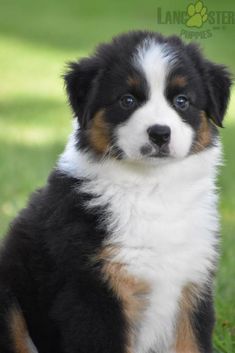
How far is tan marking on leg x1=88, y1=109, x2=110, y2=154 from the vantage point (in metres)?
5.22

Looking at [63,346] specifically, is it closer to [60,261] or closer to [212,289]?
[60,261]

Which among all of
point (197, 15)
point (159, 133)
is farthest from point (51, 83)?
point (159, 133)

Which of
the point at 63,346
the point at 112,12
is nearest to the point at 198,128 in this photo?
the point at 63,346

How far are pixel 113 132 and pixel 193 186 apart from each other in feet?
2.16

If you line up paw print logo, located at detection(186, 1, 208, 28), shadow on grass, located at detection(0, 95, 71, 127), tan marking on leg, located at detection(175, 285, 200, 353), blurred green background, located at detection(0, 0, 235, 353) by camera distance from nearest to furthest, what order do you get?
tan marking on leg, located at detection(175, 285, 200, 353) → paw print logo, located at detection(186, 1, 208, 28) → blurred green background, located at detection(0, 0, 235, 353) → shadow on grass, located at detection(0, 95, 71, 127)

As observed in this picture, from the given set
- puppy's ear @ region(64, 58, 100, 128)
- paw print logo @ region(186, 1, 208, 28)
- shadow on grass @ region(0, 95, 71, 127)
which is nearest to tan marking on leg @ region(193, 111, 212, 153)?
puppy's ear @ region(64, 58, 100, 128)

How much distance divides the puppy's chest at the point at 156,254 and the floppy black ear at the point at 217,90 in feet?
1.79

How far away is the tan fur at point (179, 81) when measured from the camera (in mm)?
5137

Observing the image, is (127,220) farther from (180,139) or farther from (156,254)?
(180,139)

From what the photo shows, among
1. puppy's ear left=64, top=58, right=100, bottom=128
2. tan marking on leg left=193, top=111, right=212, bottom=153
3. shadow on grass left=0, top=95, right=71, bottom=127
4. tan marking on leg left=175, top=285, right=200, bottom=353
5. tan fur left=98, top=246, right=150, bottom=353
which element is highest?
puppy's ear left=64, top=58, right=100, bottom=128

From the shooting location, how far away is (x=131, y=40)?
532cm

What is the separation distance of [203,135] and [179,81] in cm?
40

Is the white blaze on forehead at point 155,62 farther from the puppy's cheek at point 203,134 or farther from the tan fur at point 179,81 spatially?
the puppy's cheek at point 203,134

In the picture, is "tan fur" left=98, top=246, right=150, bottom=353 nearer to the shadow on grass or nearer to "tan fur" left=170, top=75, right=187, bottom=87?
"tan fur" left=170, top=75, right=187, bottom=87
